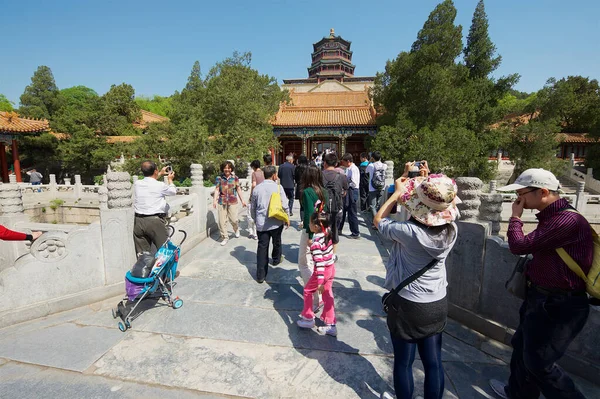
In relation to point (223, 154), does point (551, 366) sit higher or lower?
lower

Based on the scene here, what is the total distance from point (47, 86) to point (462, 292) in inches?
1513

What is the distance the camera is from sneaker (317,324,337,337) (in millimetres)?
2961

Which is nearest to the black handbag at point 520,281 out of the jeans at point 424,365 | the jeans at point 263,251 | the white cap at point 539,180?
the white cap at point 539,180

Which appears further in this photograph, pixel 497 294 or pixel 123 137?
pixel 123 137

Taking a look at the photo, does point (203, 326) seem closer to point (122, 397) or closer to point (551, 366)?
point (122, 397)

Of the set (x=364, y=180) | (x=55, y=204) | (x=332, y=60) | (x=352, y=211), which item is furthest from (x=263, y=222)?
(x=332, y=60)

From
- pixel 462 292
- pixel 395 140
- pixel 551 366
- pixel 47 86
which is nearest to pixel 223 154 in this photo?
pixel 395 140

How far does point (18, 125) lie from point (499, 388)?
23.0 meters

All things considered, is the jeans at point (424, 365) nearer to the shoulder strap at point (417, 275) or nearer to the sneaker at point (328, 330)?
the shoulder strap at point (417, 275)

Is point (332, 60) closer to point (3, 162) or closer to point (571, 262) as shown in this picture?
point (3, 162)

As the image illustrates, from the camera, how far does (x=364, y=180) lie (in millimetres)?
7934

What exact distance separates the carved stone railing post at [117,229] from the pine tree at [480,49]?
1876 cm

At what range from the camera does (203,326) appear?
10.3ft

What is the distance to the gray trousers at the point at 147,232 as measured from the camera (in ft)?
12.5
